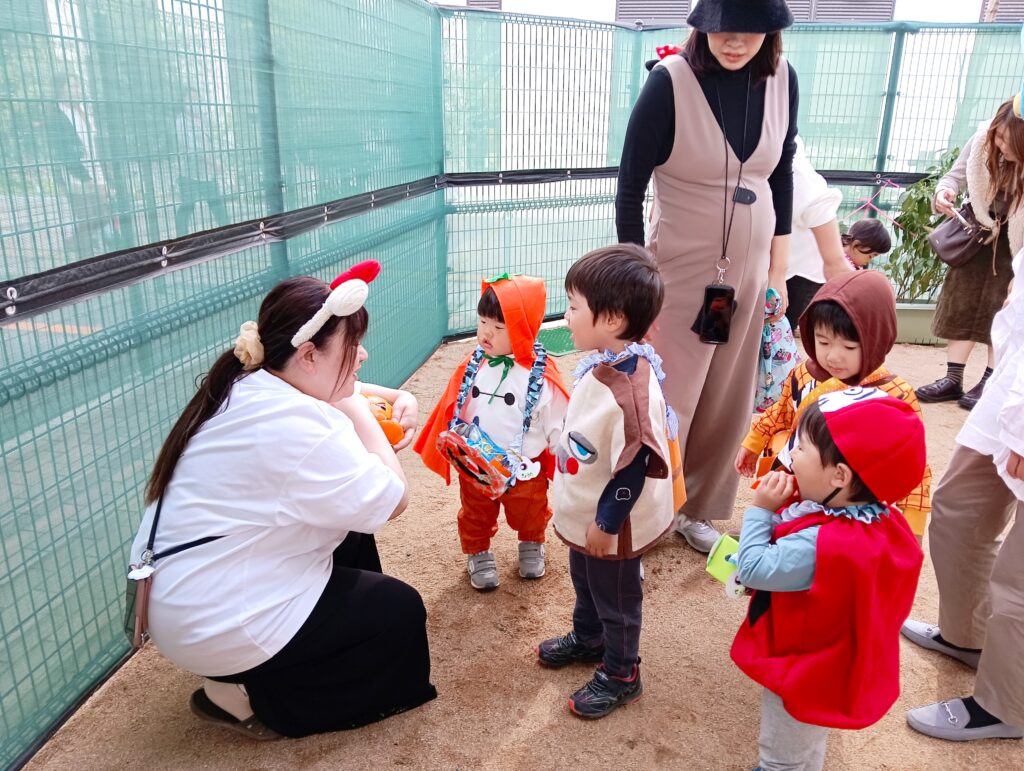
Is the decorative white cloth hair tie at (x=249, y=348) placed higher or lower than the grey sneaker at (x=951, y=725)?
higher

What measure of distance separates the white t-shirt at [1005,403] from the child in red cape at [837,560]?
0.40 meters

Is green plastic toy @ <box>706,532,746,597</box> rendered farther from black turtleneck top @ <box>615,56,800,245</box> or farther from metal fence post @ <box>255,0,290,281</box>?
metal fence post @ <box>255,0,290,281</box>

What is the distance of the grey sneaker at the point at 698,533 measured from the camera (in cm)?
311

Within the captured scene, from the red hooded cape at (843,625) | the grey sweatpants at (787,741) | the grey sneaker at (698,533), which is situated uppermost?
the red hooded cape at (843,625)

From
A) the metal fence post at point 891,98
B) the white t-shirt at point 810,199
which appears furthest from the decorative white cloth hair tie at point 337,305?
the metal fence post at point 891,98

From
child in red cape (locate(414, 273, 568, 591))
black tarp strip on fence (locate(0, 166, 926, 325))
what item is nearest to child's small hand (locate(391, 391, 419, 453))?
child in red cape (locate(414, 273, 568, 591))

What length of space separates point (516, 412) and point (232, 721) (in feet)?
4.03

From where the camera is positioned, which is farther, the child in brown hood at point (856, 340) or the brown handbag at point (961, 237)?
the brown handbag at point (961, 237)

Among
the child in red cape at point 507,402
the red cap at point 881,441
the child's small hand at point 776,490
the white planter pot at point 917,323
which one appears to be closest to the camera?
the red cap at point 881,441

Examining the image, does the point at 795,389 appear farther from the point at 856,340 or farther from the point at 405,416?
the point at 405,416

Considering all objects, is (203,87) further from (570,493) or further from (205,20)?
(570,493)

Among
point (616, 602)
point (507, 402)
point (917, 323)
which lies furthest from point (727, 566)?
point (917, 323)

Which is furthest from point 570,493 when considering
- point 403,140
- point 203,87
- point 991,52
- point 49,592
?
point 991,52

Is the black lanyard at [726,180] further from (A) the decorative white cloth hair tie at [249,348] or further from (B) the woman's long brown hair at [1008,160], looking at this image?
(A) the decorative white cloth hair tie at [249,348]
